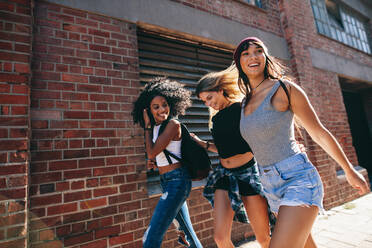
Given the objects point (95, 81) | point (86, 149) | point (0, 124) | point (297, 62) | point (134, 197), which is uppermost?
Result: point (297, 62)

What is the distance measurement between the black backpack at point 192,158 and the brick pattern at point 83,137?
0.71 metres

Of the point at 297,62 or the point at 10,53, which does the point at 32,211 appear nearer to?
the point at 10,53

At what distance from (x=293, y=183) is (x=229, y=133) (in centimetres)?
79

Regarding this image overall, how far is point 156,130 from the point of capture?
208cm

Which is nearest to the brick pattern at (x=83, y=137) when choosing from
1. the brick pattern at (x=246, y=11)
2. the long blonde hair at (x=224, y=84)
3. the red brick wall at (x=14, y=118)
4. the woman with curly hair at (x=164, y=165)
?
the red brick wall at (x=14, y=118)

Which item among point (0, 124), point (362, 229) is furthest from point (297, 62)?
point (0, 124)

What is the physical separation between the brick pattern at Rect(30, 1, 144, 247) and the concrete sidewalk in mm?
1930

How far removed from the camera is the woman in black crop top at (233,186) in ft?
6.27

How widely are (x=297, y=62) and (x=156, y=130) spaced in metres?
4.03

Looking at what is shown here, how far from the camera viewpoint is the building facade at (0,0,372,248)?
193cm

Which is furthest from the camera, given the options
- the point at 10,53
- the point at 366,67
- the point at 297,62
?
the point at 366,67

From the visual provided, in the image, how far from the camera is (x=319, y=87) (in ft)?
16.2

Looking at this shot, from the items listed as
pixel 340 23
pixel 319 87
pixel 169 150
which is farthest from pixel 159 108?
pixel 340 23

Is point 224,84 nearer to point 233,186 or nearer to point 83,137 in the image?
point 233,186
